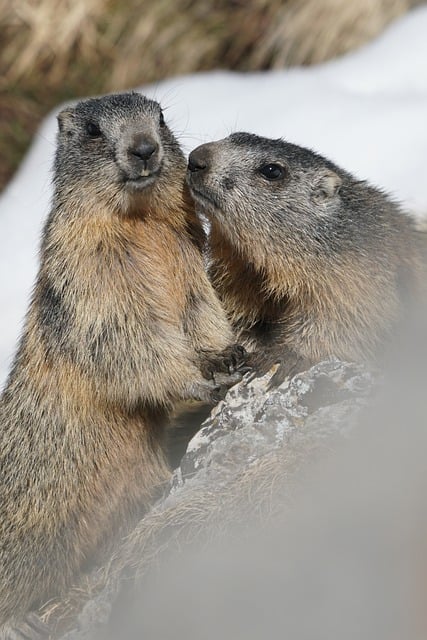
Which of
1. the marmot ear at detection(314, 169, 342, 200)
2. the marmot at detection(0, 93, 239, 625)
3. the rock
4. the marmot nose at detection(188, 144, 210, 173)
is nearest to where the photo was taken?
the rock

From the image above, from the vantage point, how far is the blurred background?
1606 cm

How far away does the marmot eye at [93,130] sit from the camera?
7.09 meters

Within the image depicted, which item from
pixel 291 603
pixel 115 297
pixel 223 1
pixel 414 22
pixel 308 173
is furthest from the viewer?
pixel 223 1

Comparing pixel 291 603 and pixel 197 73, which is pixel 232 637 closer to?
pixel 291 603

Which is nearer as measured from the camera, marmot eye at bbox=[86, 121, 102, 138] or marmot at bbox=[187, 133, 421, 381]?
marmot eye at bbox=[86, 121, 102, 138]

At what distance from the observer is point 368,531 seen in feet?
16.5

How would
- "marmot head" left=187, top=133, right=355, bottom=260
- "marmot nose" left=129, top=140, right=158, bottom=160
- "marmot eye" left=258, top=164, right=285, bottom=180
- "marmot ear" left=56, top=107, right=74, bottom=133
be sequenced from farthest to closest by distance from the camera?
"marmot eye" left=258, top=164, right=285, bottom=180 < "marmot ear" left=56, top=107, right=74, bottom=133 < "marmot head" left=187, top=133, right=355, bottom=260 < "marmot nose" left=129, top=140, right=158, bottom=160

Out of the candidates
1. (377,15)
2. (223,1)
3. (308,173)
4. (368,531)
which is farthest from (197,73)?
(368,531)

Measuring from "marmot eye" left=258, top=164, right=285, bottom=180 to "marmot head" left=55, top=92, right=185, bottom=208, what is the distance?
24.6 inches

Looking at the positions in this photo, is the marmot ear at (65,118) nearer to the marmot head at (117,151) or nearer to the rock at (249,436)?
the marmot head at (117,151)

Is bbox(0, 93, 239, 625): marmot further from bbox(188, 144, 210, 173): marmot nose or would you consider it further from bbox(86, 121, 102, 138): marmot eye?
bbox(188, 144, 210, 173): marmot nose

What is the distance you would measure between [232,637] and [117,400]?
2.42 m

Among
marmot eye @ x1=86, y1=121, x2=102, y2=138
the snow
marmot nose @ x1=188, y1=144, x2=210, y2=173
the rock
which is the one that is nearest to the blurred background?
the snow

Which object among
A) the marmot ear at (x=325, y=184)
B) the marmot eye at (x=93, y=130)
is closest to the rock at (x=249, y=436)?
the marmot ear at (x=325, y=184)
